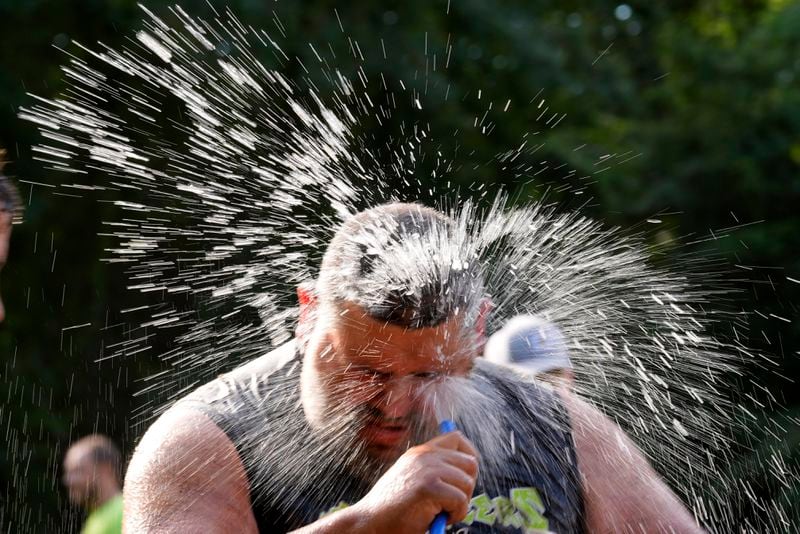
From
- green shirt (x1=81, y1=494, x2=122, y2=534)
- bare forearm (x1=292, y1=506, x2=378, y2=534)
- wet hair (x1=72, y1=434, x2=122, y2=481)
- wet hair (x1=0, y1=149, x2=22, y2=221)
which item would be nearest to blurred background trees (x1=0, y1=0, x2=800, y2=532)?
wet hair (x1=72, y1=434, x2=122, y2=481)

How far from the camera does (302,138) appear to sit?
3.82 meters

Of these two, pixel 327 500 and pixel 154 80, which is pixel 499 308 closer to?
pixel 327 500

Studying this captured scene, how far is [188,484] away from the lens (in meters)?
2.49

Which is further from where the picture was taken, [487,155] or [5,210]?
[487,155]

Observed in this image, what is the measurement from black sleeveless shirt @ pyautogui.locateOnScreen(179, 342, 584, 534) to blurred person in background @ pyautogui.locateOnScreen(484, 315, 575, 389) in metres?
0.51

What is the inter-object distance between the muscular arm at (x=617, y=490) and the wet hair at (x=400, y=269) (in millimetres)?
446

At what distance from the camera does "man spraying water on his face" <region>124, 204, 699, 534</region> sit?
2.52 m

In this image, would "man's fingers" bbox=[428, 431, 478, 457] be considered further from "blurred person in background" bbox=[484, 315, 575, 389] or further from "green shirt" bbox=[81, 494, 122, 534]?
"green shirt" bbox=[81, 494, 122, 534]

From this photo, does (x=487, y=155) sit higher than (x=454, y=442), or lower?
higher

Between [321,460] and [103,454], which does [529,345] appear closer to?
[321,460]

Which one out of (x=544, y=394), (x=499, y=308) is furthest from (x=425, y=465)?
(x=499, y=308)

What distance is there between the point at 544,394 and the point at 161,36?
6.72 metres

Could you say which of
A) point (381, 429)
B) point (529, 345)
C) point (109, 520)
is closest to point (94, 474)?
point (109, 520)

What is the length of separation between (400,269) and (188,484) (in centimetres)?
71
